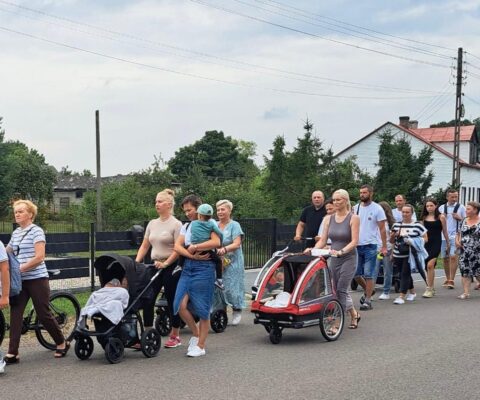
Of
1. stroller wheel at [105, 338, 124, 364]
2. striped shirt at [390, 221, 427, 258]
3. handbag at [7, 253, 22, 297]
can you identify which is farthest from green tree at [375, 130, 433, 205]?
handbag at [7, 253, 22, 297]

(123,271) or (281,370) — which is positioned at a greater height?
(123,271)

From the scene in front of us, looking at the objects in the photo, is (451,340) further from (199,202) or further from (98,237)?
(98,237)

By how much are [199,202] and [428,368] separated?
3086mm

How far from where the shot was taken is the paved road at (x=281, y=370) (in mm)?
6371

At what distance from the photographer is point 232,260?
10.3m

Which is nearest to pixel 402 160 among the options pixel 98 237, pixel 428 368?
pixel 98 237

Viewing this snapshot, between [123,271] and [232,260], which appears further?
[232,260]

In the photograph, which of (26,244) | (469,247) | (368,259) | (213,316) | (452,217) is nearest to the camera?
(26,244)

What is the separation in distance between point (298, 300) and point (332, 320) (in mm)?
712

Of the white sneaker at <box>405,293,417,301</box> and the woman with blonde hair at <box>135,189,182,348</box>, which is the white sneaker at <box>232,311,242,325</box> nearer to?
the woman with blonde hair at <box>135,189,182,348</box>

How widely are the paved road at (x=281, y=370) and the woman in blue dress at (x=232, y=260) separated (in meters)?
0.51

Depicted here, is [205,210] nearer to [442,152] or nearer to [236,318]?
[236,318]

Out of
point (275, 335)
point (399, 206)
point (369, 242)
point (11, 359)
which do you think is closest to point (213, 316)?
point (275, 335)

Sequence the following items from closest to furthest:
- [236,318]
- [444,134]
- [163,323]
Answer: [163,323], [236,318], [444,134]
